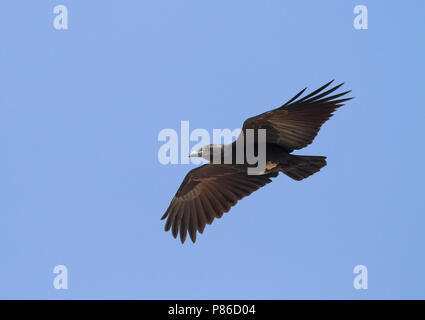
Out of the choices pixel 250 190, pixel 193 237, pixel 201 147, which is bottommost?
pixel 193 237

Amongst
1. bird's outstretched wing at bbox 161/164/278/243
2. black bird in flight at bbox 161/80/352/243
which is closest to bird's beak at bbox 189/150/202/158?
black bird in flight at bbox 161/80/352/243

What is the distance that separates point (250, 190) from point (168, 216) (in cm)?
176

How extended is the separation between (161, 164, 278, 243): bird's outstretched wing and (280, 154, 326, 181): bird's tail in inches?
36.9

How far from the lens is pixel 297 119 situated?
37.0 ft

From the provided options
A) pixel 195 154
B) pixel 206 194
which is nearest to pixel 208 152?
pixel 195 154

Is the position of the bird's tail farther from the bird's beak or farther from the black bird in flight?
the bird's beak

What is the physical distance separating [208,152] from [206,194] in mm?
1319

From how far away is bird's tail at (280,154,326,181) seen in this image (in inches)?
443

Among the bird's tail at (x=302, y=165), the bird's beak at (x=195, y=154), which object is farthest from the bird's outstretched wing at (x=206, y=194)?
the bird's tail at (x=302, y=165)

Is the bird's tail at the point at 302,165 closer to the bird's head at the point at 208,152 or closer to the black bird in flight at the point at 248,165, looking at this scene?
the black bird in flight at the point at 248,165

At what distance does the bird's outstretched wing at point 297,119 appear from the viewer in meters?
11.0

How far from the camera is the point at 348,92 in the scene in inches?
432
